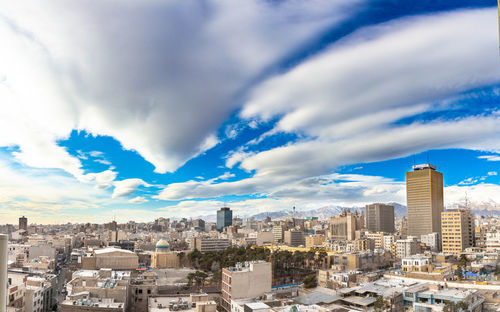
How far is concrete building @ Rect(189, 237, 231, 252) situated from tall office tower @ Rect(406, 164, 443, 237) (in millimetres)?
17517

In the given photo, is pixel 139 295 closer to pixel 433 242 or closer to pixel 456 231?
pixel 456 231

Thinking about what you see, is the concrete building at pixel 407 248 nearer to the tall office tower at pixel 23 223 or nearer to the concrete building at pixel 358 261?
the concrete building at pixel 358 261

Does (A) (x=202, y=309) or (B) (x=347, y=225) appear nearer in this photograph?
(A) (x=202, y=309)

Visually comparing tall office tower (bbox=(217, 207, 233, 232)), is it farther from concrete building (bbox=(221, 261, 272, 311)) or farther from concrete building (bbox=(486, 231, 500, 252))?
concrete building (bbox=(221, 261, 272, 311))

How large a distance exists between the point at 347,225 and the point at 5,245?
40.7 metres

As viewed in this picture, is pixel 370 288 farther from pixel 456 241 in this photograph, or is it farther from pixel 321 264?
pixel 456 241

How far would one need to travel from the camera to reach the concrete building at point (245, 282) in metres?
11.1

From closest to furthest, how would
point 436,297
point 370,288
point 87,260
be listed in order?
point 436,297, point 370,288, point 87,260

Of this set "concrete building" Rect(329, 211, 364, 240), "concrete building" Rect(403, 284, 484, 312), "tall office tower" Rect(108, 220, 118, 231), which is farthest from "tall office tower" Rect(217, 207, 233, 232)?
"concrete building" Rect(403, 284, 484, 312)

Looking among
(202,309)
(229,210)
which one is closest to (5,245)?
(202,309)

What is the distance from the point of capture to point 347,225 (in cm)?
3962

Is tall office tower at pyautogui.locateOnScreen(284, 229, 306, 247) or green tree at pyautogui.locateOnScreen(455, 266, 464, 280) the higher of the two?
green tree at pyautogui.locateOnScreen(455, 266, 464, 280)

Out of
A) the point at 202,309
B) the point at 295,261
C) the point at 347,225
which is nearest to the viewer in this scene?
the point at 202,309

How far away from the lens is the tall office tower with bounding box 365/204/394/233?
147ft
